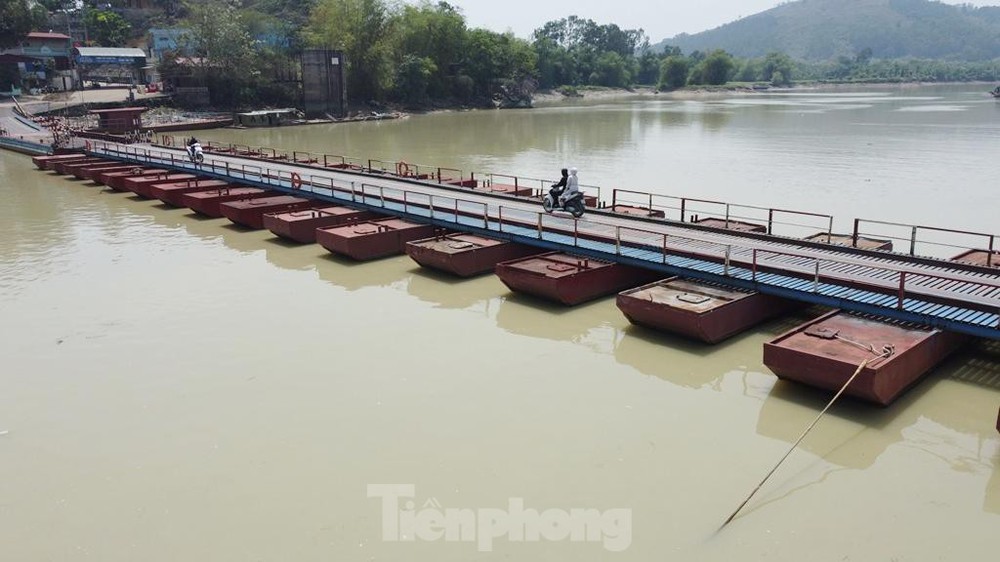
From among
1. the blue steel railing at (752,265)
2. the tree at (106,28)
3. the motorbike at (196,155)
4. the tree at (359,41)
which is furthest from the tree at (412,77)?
the blue steel railing at (752,265)

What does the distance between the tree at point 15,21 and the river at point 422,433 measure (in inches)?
3222

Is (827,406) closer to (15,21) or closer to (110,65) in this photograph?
(15,21)

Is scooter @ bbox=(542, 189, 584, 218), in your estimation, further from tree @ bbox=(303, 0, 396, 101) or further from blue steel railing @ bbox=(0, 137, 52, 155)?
tree @ bbox=(303, 0, 396, 101)

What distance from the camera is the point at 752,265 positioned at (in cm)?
1596

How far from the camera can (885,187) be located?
36.4m

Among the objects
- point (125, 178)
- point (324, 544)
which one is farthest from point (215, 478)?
point (125, 178)

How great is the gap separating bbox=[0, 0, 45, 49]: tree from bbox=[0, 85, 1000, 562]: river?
268 ft

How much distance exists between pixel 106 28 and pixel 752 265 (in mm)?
131194

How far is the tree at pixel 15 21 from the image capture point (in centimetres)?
8425

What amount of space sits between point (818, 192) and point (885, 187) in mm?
4117

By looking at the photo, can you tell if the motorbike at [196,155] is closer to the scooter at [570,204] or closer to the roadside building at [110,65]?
the scooter at [570,204]

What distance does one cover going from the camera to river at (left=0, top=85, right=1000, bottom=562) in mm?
8906

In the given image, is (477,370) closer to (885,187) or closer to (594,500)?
(594,500)

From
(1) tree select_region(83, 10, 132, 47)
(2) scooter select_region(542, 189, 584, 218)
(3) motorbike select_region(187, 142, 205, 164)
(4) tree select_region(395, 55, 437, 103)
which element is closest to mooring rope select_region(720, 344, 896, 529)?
(2) scooter select_region(542, 189, 584, 218)
